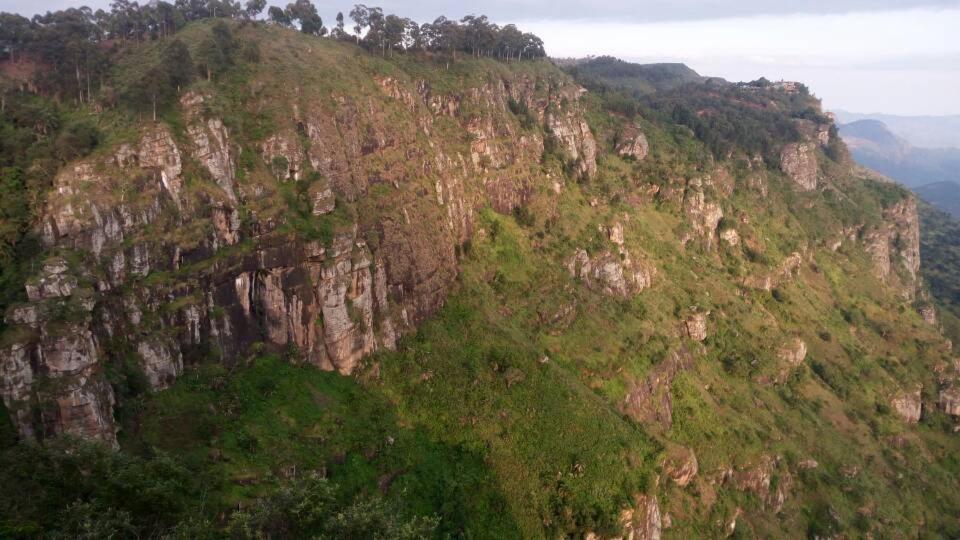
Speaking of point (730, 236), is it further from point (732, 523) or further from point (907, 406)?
point (732, 523)

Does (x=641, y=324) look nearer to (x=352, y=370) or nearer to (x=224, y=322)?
(x=352, y=370)

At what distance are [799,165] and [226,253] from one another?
91.2 meters

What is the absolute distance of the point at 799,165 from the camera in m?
94.4

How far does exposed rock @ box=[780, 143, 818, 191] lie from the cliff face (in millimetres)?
65554

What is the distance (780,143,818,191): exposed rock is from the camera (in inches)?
3711

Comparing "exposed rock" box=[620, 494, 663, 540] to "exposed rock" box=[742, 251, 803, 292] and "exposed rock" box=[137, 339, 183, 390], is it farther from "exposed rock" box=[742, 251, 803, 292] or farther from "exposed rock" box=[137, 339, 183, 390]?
"exposed rock" box=[742, 251, 803, 292]

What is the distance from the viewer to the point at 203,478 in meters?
26.1

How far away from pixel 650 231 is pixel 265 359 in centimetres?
4727

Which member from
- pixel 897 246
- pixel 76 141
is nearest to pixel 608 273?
pixel 76 141

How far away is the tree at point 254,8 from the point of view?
57062mm

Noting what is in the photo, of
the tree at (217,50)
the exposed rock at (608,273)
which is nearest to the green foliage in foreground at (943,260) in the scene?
the exposed rock at (608,273)

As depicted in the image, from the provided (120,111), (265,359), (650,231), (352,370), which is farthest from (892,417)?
(120,111)

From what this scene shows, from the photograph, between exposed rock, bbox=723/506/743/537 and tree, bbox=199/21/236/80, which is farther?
exposed rock, bbox=723/506/743/537

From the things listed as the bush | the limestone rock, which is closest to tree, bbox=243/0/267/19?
the bush
